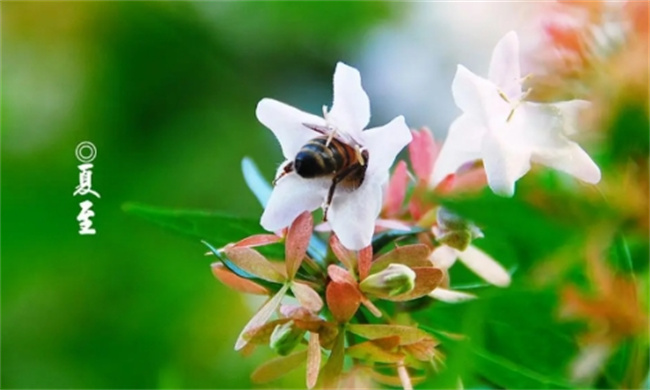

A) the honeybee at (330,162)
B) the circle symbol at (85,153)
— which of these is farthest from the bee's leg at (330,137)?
the circle symbol at (85,153)

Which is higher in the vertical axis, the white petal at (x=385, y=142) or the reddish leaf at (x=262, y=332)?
the white petal at (x=385, y=142)

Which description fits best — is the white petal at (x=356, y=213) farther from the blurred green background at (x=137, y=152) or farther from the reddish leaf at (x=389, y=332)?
the blurred green background at (x=137, y=152)

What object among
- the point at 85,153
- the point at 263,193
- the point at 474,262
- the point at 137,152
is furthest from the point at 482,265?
the point at 137,152

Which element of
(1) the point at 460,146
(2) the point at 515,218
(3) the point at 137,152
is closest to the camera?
(2) the point at 515,218

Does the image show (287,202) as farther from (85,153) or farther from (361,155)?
(85,153)

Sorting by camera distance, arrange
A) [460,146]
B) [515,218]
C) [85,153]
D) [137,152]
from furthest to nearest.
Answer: [137,152] → [85,153] → [460,146] → [515,218]

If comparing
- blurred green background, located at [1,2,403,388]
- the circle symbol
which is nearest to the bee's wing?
the circle symbol
